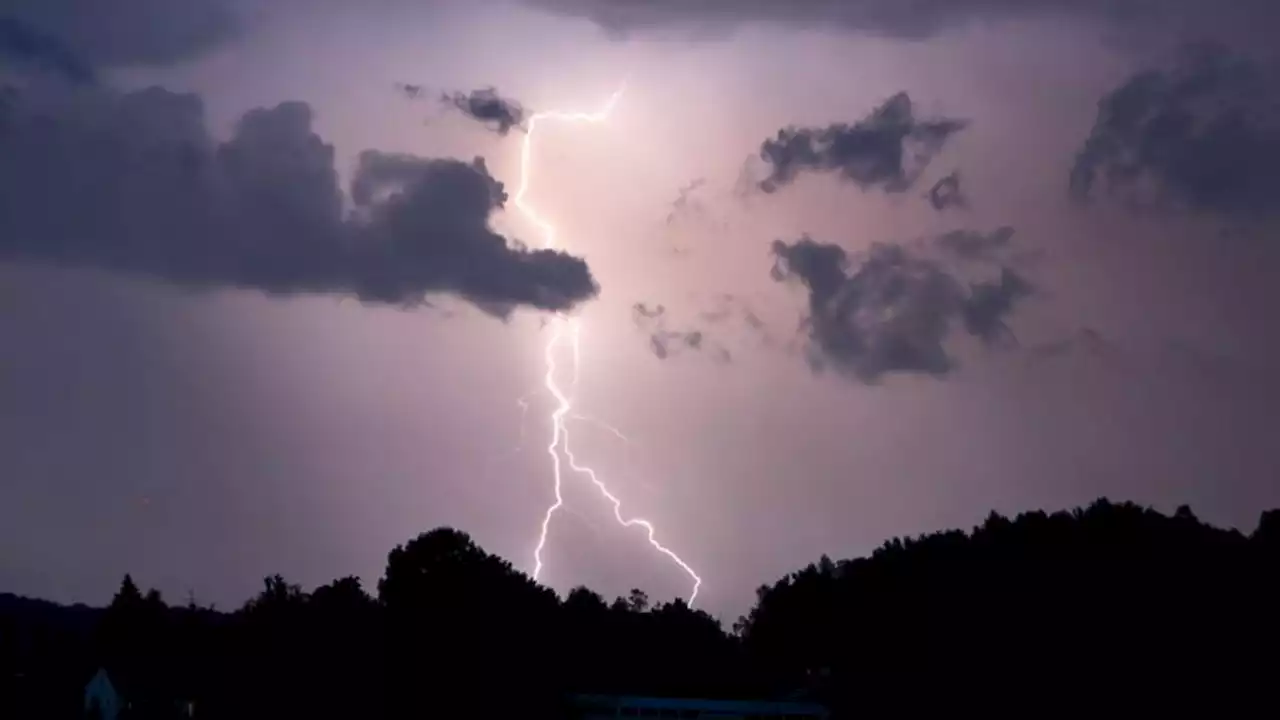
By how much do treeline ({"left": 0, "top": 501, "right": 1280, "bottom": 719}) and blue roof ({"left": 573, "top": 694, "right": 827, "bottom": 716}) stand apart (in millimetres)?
2011

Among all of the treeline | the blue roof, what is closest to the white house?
the treeline

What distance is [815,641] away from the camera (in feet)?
366

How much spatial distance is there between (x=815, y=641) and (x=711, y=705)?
3367 centimetres

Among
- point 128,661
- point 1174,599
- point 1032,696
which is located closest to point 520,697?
point 1032,696

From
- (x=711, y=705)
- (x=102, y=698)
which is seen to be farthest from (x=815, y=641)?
(x=102, y=698)

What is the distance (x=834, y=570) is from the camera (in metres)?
120

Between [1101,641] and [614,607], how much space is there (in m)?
53.3

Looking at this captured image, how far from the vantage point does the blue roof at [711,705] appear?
78.8 metres

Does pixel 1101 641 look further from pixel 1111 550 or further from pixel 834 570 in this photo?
pixel 834 570

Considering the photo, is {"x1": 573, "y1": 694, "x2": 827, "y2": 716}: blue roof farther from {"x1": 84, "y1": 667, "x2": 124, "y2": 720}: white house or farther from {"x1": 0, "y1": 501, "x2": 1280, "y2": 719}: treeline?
{"x1": 84, "y1": 667, "x2": 124, "y2": 720}: white house

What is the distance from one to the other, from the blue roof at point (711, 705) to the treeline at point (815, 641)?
6.60 ft

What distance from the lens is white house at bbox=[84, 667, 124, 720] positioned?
92.1 meters

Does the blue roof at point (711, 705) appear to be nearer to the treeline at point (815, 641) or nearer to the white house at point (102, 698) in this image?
the treeline at point (815, 641)

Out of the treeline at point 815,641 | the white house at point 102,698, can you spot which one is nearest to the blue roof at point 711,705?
the treeline at point 815,641
